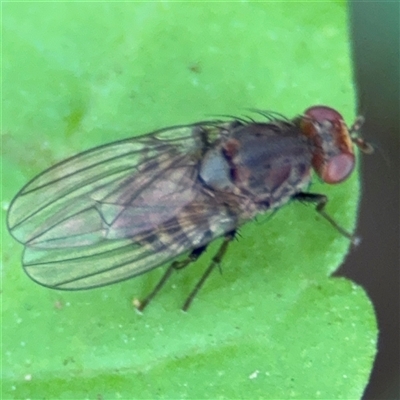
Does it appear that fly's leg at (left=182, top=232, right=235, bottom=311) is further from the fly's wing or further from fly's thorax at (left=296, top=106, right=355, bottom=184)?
fly's thorax at (left=296, top=106, right=355, bottom=184)

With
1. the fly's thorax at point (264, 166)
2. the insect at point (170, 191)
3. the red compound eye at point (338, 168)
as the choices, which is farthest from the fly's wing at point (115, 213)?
the red compound eye at point (338, 168)

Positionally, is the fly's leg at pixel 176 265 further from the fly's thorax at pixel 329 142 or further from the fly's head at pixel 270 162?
the fly's thorax at pixel 329 142

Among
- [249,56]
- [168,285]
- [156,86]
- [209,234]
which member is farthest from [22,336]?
[249,56]

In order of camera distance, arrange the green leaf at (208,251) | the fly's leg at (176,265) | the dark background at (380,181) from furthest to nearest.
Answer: the dark background at (380,181)
the fly's leg at (176,265)
the green leaf at (208,251)

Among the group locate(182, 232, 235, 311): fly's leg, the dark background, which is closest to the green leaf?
locate(182, 232, 235, 311): fly's leg

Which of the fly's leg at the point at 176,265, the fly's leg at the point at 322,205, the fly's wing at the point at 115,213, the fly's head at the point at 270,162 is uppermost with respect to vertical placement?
the fly's head at the point at 270,162

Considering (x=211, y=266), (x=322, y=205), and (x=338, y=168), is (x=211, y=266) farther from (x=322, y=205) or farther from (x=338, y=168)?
(x=338, y=168)

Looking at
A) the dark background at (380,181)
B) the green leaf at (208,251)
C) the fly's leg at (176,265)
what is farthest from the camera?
the dark background at (380,181)

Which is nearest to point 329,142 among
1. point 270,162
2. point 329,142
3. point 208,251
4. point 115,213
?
point 329,142
